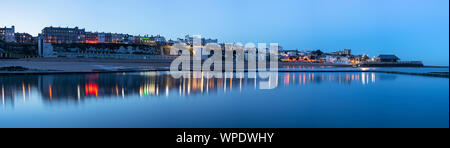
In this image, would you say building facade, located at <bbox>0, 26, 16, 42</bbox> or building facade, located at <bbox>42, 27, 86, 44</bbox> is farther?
building facade, located at <bbox>42, 27, 86, 44</bbox>

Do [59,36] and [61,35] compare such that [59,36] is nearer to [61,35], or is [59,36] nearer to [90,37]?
[61,35]

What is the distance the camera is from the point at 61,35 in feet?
340

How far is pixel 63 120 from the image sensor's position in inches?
262

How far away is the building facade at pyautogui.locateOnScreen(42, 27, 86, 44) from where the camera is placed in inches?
4011

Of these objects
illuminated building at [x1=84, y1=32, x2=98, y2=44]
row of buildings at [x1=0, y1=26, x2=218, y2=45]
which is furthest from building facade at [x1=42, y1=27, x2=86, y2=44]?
illuminated building at [x1=84, y1=32, x2=98, y2=44]

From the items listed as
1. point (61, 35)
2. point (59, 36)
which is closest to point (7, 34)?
point (59, 36)

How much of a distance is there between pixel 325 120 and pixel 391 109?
3543 mm

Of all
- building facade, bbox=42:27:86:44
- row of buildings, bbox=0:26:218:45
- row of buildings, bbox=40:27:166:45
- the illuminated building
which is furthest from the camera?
the illuminated building

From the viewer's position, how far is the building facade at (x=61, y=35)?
102 m

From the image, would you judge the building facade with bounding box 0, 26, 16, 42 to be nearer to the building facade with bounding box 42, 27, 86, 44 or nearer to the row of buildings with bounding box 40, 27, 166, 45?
the row of buildings with bounding box 40, 27, 166, 45
